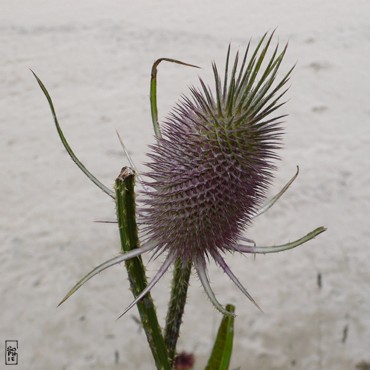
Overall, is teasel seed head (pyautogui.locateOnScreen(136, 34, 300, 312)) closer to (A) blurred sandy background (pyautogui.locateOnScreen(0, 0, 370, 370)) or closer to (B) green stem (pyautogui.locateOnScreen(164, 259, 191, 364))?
(B) green stem (pyautogui.locateOnScreen(164, 259, 191, 364))

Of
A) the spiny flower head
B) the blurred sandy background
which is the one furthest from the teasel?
the blurred sandy background

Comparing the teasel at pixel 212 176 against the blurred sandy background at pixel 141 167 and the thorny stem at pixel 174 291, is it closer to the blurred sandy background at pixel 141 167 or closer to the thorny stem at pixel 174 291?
the thorny stem at pixel 174 291

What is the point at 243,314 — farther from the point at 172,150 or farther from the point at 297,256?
the point at 172,150

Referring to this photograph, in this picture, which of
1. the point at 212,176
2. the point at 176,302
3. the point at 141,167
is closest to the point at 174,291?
the point at 176,302

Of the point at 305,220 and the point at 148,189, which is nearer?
the point at 148,189

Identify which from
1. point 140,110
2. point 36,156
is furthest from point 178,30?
point 36,156

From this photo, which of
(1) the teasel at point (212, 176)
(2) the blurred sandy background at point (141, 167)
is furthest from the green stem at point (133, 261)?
(2) the blurred sandy background at point (141, 167)

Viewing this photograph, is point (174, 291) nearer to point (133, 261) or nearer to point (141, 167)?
point (133, 261)
